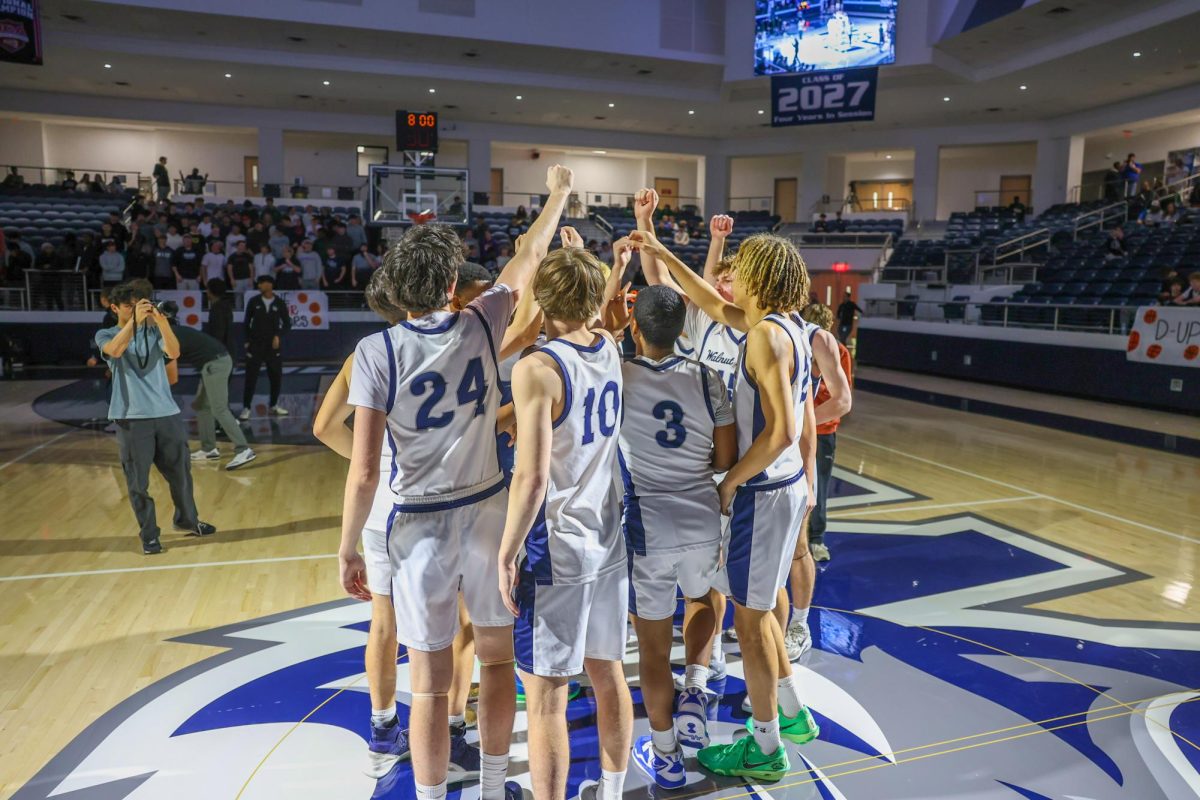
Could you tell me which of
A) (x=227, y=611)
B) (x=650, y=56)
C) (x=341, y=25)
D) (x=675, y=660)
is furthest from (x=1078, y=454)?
(x=341, y=25)

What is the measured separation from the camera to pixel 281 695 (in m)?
3.51

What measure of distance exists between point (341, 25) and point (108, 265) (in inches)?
289

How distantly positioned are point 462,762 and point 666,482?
4.27 ft

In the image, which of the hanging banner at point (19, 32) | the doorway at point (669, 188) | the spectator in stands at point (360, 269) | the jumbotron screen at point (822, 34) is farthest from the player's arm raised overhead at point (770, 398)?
the doorway at point (669, 188)

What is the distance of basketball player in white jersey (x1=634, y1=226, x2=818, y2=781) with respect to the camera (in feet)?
9.07

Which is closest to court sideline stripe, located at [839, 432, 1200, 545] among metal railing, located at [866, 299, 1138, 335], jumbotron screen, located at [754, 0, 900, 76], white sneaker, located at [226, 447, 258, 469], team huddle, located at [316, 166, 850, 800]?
team huddle, located at [316, 166, 850, 800]

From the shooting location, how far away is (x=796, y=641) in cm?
393

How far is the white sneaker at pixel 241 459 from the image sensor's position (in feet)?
25.2

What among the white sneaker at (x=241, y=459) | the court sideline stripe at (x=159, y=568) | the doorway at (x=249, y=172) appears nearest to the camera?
the court sideline stripe at (x=159, y=568)

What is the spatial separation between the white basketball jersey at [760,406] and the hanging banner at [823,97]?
1405 centimetres

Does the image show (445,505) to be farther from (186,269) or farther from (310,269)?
(186,269)

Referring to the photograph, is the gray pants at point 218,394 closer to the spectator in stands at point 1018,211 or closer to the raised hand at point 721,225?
the raised hand at point 721,225

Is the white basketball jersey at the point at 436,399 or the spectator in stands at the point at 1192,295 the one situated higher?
the spectator in stands at the point at 1192,295

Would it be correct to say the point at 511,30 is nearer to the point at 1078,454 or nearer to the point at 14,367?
the point at 14,367
